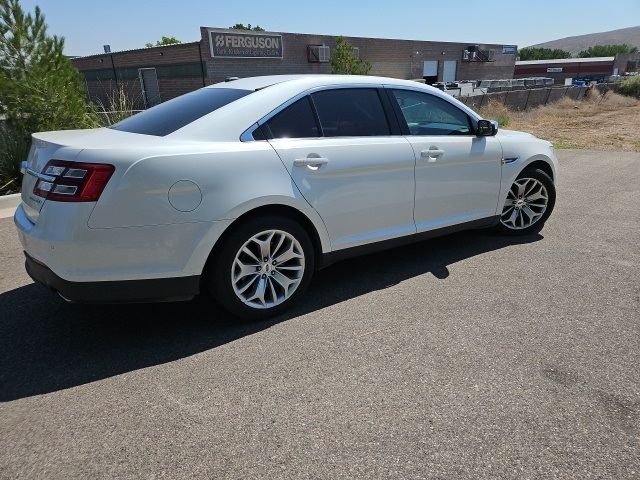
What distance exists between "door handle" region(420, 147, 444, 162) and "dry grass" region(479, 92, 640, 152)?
35.4ft

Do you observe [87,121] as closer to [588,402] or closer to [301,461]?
[301,461]

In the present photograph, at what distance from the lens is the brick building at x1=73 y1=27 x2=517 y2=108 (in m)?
34.3

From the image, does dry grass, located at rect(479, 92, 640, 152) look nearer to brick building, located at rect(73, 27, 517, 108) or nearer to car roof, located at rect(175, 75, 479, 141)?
car roof, located at rect(175, 75, 479, 141)

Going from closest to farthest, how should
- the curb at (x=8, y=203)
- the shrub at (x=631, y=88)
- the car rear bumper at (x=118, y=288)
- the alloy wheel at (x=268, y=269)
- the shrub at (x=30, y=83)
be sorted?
1. the car rear bumper at (x=118, y=288)
2. the alloy wheel at (x=268, y=269)
3. the curb at (x=8, y=203)
4. the shrub at (x=30, y=83)
5. the shrub at (x=631, y=88)

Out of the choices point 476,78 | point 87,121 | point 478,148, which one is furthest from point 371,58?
point 478,148

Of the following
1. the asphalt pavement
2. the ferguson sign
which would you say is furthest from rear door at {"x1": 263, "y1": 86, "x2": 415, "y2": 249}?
the ferguson sign

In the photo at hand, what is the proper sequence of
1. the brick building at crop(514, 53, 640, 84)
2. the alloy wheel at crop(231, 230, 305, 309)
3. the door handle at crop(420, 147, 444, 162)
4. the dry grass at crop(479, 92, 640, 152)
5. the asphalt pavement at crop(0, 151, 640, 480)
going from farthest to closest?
the brick building at crop(514, 53, 640, 84) < the dry grass at crop(479, 92, 640, 152) < the door handle at crop(420, 147, 444, 162) < the alloy wheel at crop(231, 230, 305, 309) < the asphalt pavement at crop(0, 151, 640, 480)

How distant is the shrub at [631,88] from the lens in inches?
1425

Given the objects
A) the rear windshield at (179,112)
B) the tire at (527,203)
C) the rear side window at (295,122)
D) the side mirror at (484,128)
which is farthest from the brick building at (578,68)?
the rear windshield at (179,112)

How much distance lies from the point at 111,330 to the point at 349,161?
205 centimetres

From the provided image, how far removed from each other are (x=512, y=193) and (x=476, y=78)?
65.0 meters

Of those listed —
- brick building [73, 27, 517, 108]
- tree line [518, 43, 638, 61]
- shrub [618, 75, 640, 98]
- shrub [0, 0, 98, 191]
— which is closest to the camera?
shrub [0, 0, 98, 191]

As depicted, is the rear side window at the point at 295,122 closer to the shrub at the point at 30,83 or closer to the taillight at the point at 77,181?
the taillight at the point at 77,181

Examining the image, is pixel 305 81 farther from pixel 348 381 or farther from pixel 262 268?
pixel 348 381
